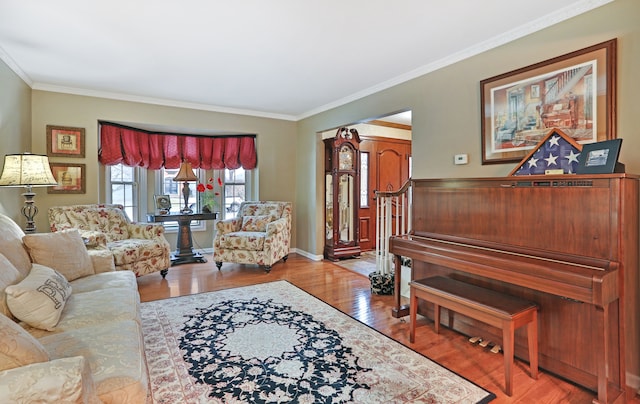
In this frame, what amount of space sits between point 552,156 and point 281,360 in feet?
7.50

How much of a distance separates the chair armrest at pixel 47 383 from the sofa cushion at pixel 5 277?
0.81m

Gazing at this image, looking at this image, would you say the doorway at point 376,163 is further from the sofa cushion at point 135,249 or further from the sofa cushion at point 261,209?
the sofa cushion at point 135,249

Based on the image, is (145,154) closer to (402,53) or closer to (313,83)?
(313,83)

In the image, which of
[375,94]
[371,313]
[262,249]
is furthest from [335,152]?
[371,313]

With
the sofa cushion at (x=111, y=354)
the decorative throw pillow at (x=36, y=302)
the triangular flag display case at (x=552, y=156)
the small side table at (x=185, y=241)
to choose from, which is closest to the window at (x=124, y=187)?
the small side table at (x=185, y=241)

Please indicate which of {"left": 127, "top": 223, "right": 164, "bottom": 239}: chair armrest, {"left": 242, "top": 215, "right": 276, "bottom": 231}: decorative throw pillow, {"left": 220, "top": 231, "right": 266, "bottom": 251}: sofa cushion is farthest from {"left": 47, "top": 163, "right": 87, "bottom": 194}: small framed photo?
{"left": 242, "top": 215, "right": 276, "bottom": 231}: decorative throw pillow

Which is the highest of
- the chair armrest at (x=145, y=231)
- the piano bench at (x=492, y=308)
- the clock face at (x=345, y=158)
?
the clock face at (x=345, y=158)

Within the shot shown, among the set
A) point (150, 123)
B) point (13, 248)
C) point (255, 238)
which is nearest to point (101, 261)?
point (13, 248)

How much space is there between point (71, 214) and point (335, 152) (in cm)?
360

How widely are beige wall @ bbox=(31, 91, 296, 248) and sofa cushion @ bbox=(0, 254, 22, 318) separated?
2.77 metres

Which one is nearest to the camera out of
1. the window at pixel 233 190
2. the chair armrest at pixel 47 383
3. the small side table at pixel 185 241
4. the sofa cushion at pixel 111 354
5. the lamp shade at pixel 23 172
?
the chair armrest at pixel 47 383

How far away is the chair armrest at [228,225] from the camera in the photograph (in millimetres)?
4785

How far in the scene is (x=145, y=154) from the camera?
516 centimetres

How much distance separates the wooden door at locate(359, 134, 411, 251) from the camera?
5.88m
